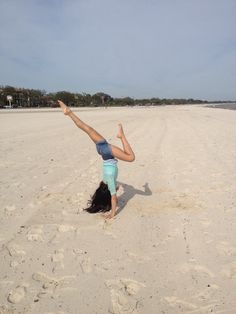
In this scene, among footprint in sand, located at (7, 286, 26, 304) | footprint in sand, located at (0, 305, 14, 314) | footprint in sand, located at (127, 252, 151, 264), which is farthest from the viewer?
footprint in sand, located at (127, 252, 151, 264)

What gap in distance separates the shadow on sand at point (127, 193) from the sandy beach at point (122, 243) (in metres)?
0.02

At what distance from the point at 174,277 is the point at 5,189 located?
13.0 feet

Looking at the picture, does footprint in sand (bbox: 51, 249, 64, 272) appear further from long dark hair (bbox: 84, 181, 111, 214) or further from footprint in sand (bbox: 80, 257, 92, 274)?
long dark hair (bbox: 84, 181, 111, 214)

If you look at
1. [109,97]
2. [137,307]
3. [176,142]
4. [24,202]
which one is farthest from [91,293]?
[109,97]

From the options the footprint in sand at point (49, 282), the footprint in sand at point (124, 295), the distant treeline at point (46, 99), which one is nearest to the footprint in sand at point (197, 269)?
the footprint in sand at point (124, 295)

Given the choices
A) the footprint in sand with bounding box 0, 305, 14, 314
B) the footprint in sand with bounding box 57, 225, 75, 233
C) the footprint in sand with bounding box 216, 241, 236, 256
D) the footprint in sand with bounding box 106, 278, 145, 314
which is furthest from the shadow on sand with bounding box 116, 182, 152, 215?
the footprint in sand with bounding box 0, 305, 14, 314

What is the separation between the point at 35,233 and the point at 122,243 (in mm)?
1127

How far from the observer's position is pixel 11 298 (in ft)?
10.3

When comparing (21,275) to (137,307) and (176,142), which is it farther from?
(176,142)

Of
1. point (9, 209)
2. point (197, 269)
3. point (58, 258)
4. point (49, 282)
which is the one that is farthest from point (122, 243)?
point (9, 209)

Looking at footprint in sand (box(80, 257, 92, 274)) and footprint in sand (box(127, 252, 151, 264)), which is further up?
footprint in sand (box(127, 252, 151, 264))

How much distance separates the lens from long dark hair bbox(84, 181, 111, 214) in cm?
523

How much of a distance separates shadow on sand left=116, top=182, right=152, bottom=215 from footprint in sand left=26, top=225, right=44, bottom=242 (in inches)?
49.0

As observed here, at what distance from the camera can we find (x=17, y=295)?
10.4 ft
